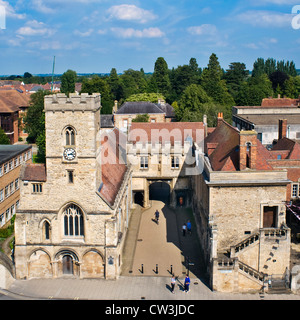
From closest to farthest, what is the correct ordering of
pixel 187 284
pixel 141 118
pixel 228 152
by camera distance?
pixel 187 284
pixel 228 152
pixel 141 118

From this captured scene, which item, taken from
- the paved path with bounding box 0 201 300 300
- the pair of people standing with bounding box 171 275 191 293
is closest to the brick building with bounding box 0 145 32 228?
the paved path with bounding box 0 201 300 300

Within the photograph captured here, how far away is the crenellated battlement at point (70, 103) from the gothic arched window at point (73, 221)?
7.20 metres

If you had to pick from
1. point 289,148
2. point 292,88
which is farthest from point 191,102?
point 292,88

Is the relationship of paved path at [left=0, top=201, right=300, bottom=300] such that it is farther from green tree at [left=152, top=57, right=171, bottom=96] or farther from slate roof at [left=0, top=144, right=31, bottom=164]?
green tree at [left=152, top=57, right=171, bottom=96]

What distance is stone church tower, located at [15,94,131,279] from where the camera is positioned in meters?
29.6

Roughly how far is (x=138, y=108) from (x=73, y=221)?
52.9 m

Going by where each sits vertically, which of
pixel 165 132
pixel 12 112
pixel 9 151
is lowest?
pixel 9 151

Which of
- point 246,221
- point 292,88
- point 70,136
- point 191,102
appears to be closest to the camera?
point 70,136

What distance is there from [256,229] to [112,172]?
1349 cm

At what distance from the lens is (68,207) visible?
100ft

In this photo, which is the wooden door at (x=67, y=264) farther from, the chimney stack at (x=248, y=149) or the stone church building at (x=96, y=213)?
the chimney stack at (x=248, y=149)

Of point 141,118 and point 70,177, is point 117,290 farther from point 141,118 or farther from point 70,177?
point 141,118

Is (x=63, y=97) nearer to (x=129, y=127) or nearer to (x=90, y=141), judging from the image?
(x=90, y=141)

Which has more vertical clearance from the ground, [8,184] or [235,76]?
[235,76]
